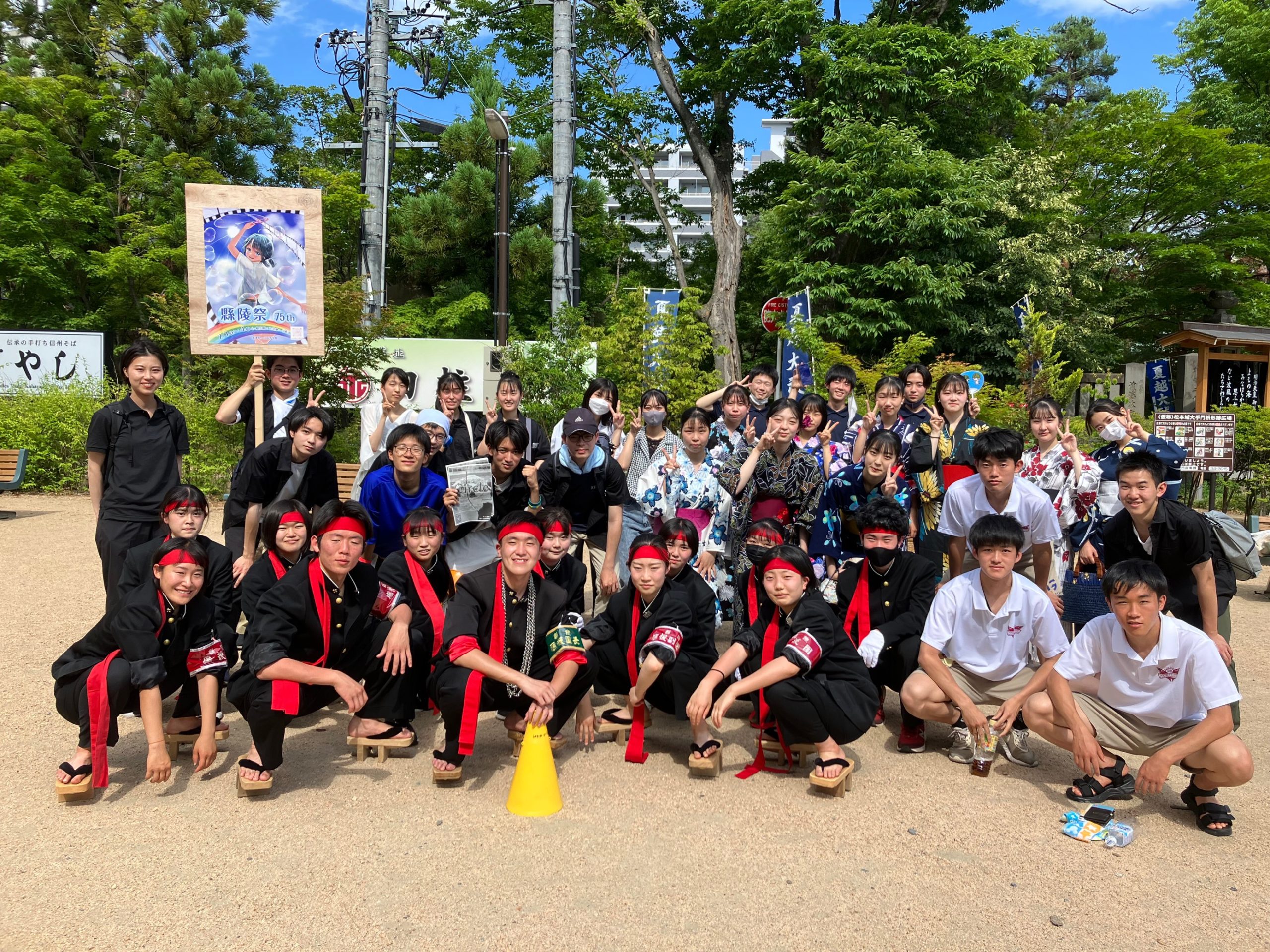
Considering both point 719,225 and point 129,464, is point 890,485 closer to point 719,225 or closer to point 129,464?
point 129,464

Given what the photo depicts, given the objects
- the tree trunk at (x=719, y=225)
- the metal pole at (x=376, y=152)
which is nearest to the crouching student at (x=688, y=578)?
the metal pole at (x=376, y=152)

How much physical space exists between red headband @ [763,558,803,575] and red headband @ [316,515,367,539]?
1951mm

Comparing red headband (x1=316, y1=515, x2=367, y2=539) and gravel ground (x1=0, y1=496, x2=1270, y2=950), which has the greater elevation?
red headband (x1=316, y1=515, x2=367, y2=539)

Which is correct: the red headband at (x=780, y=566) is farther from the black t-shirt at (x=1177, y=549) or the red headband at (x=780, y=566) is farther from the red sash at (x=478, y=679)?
the black t-shirt at (x=1177, y=549)

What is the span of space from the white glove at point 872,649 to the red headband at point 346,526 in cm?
261

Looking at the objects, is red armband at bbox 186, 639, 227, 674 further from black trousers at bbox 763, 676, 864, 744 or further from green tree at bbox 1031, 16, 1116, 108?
green tree at bbox 1031, 16, 1116, 108

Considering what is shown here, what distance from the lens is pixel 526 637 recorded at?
13.5 ft

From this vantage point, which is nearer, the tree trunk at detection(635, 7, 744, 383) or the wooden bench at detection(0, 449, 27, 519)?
the wooden bench at detection(0, 449, 27, 519)

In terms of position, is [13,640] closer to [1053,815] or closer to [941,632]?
[941,632]

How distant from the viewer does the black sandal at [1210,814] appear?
3527 mm

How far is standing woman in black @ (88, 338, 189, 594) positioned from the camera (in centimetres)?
481

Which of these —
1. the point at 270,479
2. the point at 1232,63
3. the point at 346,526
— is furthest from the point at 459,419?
the point at 1232,63

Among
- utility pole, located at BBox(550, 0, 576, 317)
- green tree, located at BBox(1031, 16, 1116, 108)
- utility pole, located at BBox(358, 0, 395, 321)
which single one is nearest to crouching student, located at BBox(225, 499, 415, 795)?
utility pole, located at BBox(550, 0, 576, 317)

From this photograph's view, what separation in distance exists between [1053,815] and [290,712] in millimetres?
3389
